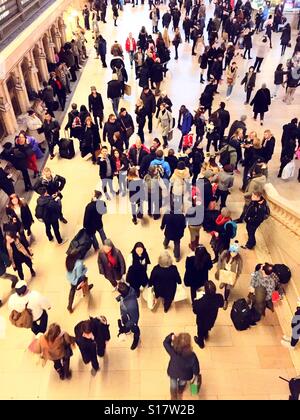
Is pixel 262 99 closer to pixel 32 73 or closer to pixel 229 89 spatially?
pixel 229 89

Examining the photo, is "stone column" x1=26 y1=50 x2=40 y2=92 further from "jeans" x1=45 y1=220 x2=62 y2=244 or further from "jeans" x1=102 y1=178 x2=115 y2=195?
"jeans" x1=45 y1=220 x2=62 y2=244

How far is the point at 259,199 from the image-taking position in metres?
6.62

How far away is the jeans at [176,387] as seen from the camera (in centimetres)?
491

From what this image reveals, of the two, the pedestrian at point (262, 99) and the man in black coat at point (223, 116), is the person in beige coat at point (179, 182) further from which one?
the pedestrian at point (262, 99)

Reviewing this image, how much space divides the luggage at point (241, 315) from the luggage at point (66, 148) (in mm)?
6143

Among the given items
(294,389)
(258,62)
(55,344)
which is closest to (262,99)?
(258,62)

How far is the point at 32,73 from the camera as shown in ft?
40.9

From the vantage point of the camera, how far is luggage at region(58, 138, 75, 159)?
9.94m

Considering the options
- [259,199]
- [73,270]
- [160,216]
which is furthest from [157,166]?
A: [73,270]

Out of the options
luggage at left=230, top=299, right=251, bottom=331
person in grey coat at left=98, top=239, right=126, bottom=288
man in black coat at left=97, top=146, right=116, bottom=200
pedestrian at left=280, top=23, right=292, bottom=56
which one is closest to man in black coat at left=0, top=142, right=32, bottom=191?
man in black coat at left=97, top=146, right=116, bottom=200

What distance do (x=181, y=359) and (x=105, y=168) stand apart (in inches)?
182

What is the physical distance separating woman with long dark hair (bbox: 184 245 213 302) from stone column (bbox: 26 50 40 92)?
373 inches

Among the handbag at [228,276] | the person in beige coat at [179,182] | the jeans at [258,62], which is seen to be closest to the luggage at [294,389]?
the handbag at [228,276]

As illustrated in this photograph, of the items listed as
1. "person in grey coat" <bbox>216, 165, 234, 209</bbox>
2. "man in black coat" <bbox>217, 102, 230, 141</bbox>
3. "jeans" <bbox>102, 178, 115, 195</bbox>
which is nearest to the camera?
"person in grey coat" <bbox>216, 165, 234, 209</bbox>
